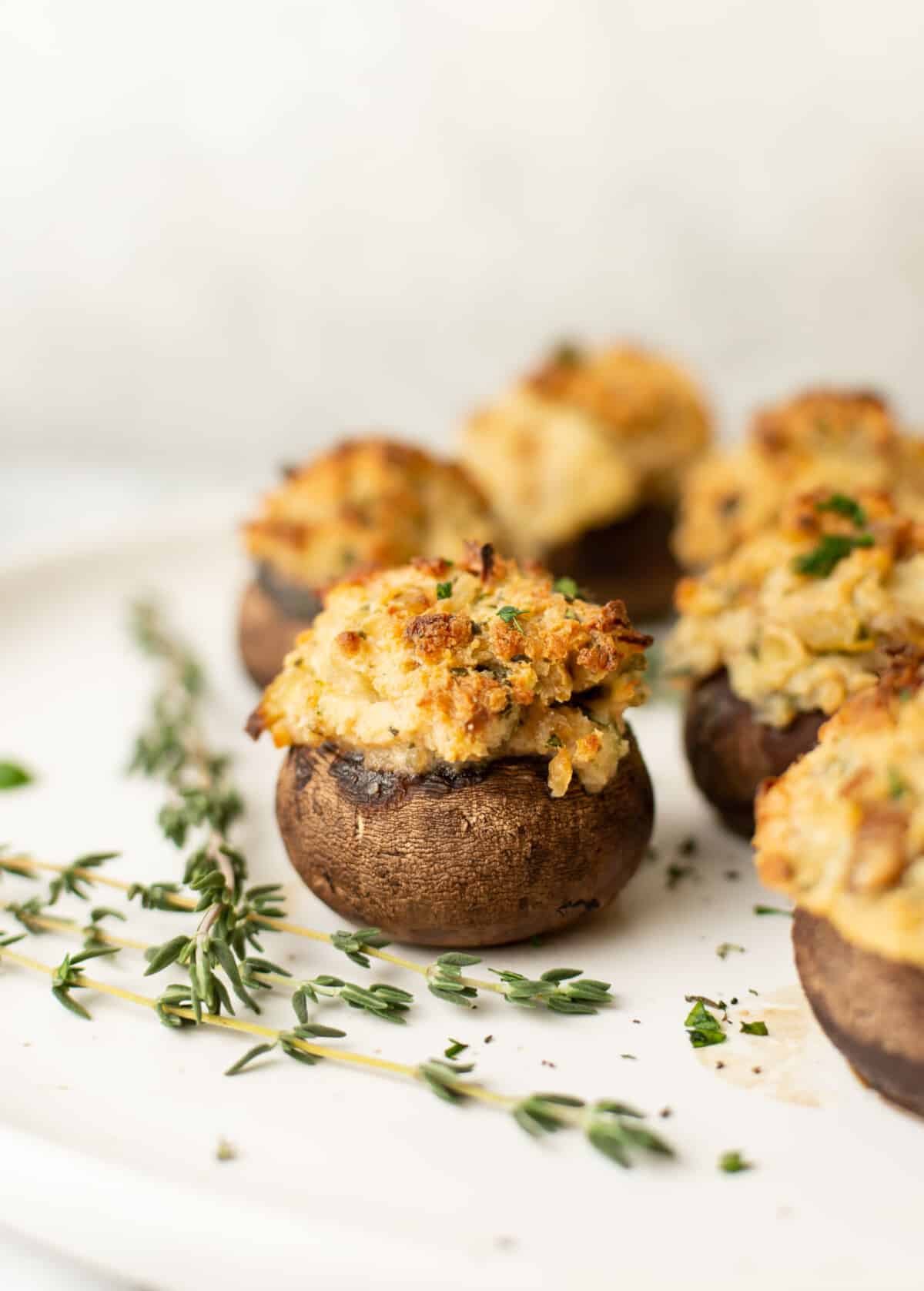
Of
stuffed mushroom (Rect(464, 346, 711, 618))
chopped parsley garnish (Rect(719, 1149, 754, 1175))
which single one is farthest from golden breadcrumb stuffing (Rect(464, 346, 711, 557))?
chopped parsley garnish (Rect(719, 1149, 754, 1175))

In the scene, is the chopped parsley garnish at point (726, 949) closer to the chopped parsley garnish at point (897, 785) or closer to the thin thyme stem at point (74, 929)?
the chopped parsley garnish at point (897, 785)

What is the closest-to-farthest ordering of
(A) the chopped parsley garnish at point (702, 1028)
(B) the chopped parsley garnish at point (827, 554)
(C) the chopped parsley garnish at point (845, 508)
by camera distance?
(A) the chopped parsley garnish at point (702, 1028) < (B) the chopped parsley garnish at point (827, 554) < (C) the chopped parsley garnish at point (845, 508)

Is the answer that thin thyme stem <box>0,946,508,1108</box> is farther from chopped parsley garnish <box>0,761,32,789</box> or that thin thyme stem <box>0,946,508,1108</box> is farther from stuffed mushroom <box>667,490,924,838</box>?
stuffed mushroom <box>667,490,924,838</box>

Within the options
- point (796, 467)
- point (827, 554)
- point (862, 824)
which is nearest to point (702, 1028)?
point (862, 824)

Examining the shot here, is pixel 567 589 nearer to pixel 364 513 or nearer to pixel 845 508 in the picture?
pixel 845 508

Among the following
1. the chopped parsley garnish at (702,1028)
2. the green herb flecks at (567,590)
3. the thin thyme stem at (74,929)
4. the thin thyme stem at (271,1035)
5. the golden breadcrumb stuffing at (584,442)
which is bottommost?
the thin thyme stem at (74,929)

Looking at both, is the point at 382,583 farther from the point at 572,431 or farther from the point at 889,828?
the point at 572,431

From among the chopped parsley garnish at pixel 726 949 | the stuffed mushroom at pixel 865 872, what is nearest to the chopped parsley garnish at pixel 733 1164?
the stuffed mushroom at pixel 865 872
